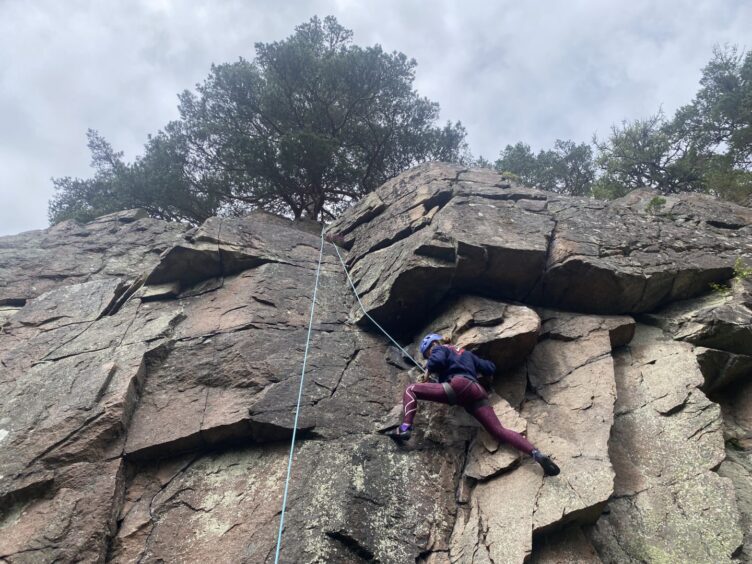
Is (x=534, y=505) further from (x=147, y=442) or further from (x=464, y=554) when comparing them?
(x=147, y=442)

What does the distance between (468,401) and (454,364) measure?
1.71 feet

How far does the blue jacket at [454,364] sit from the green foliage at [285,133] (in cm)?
950

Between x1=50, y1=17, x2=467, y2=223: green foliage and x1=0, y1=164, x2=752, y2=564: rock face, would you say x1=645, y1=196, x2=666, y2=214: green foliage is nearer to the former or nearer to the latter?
x1=0, y1=164, x2=752, y2=564: rock face

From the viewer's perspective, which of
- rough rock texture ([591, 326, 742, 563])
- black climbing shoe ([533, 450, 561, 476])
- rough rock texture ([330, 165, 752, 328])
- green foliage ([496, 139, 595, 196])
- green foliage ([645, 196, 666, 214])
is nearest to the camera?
rough rock texture ([591, 326, 742, 563])

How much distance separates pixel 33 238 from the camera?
480 inches

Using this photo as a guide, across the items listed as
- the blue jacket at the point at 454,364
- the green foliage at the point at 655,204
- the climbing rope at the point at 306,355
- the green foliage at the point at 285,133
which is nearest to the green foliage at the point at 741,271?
the green foliage at the point at 655,204

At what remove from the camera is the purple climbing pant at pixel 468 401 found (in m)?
5.38

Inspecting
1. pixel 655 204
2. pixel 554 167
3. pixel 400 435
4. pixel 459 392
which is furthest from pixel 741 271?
pixel 554 167

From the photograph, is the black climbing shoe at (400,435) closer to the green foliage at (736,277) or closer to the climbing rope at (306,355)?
the climbing rope at (306,355)

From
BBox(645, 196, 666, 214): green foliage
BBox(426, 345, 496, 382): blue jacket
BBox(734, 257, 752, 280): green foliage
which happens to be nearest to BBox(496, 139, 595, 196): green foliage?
BBox(645, 196, 666, 214): green foliage

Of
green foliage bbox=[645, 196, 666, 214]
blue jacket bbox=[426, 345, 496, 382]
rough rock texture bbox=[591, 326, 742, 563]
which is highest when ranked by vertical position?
green foliage bbox=[645, 196, 666, 214]

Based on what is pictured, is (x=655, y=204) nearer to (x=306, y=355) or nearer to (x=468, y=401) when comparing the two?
(x=468, y=401)

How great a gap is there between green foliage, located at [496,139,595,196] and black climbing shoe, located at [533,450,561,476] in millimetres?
14997

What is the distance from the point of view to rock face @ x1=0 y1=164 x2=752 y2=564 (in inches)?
188
